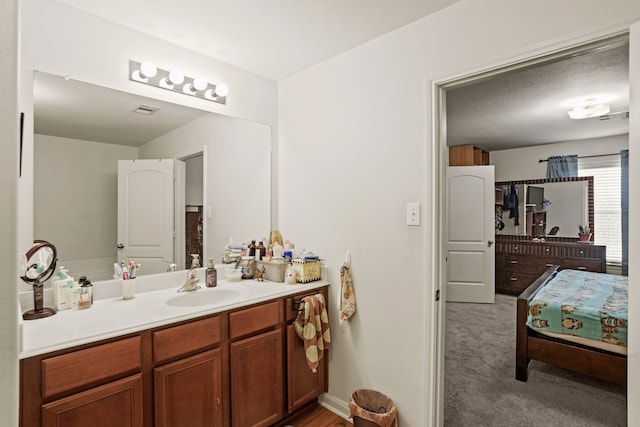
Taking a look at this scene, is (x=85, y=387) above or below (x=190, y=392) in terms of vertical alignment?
above

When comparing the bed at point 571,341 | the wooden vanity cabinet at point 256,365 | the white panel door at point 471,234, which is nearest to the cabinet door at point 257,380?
the wooden vanity cabinet at point 256,365

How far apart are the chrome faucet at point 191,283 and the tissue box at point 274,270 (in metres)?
0.47

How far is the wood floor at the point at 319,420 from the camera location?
211cm

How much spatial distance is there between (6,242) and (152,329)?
1046 mm

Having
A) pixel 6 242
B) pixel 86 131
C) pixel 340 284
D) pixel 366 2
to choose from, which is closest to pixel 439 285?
pixel 340 284

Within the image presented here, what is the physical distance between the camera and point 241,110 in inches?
97.3

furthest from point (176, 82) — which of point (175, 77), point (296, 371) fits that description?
point (296, 371)

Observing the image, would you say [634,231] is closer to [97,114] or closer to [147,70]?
[147,70]

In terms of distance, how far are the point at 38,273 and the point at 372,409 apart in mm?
1932

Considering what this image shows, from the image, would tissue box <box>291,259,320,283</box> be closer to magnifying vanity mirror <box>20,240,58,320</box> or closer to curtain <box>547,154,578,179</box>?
magnifying vanity mirror <box>20,240,58,320</box>

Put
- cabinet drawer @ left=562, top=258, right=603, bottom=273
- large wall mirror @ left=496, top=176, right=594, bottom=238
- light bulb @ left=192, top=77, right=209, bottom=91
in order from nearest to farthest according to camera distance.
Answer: light bulb @ left=192, top=77, right=209, bottom=91, cabinet drawer @ left=562, top=258, right=603, bottom=273, large wall mirror @ left=496, top=176, right=594, bottom=238

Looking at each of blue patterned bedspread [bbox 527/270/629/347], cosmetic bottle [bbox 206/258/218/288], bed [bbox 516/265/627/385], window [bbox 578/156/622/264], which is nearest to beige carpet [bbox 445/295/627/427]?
bed [bbox 516/265/627/385]

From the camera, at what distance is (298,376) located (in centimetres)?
210

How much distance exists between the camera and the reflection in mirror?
1722 millimetres
